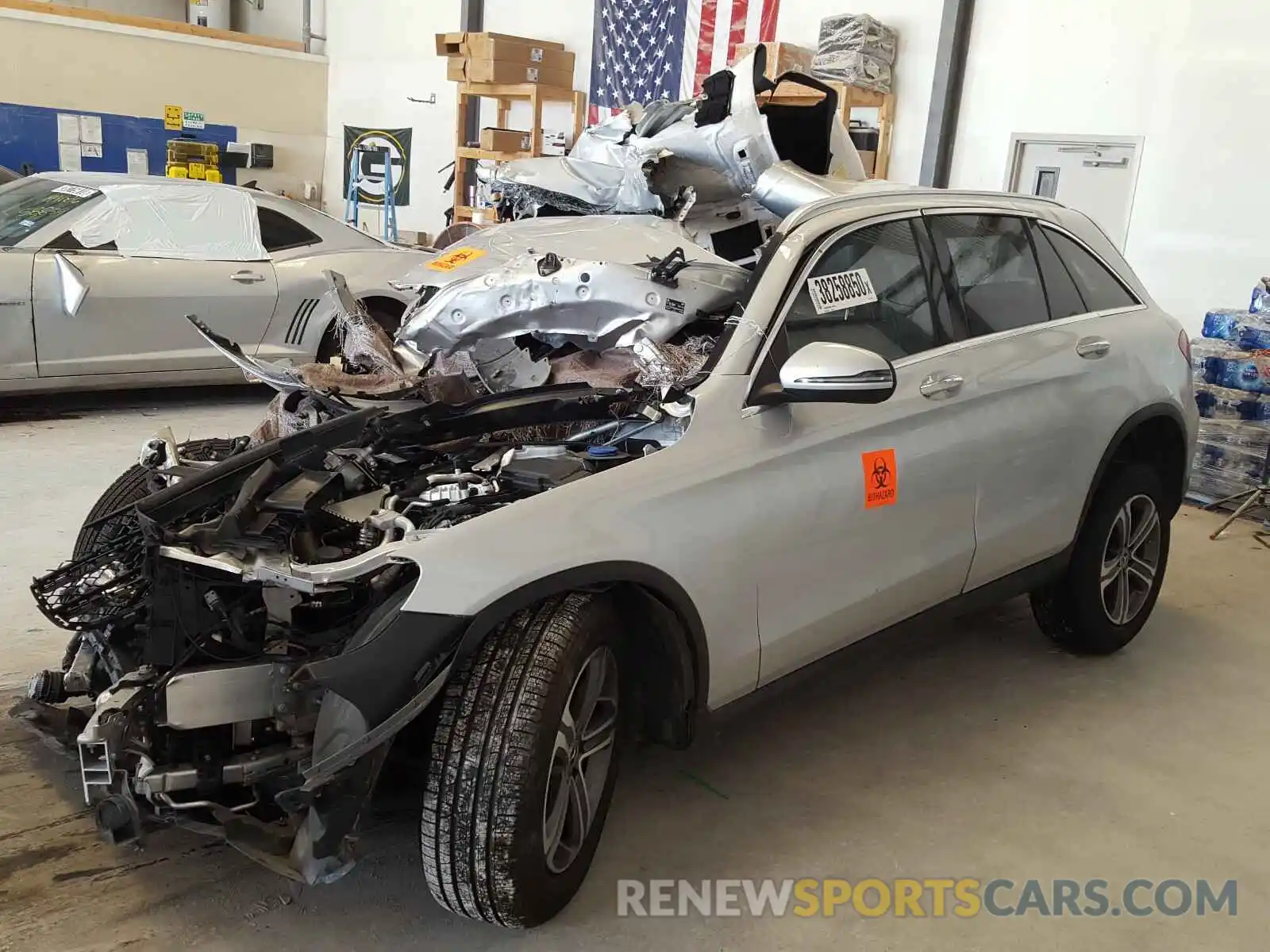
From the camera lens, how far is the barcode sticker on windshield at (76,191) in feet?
20.6

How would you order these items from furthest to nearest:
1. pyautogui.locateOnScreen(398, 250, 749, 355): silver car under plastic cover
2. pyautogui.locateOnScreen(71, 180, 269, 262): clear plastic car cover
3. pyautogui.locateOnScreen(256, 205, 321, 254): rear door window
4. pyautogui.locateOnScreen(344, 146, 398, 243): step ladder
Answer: pyautogui.locateOnScreen(344, 146, 398, 243): step ladder → pyautogui.locateOnScreen(256, 205, 321, 254): rear door window → pyautogui.locateOnScreen(71, 180, 269, 262): clear plastic car cover → pyautogui.locateOnScreen(398, 250, 749, 355): silver car under plastic cover

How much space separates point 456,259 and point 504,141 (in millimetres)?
6711

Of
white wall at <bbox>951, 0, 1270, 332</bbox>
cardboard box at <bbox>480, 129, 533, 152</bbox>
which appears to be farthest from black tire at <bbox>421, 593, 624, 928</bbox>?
cardboard box at <bbox>480, 129, 533, 152</bbox>

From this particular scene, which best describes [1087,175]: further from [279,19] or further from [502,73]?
[279,19]

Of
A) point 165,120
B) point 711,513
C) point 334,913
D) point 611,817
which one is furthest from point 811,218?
point 165,120

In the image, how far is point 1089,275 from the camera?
3.69m

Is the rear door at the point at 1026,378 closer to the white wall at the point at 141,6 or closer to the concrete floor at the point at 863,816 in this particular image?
the concrete floor at the point at 863,816

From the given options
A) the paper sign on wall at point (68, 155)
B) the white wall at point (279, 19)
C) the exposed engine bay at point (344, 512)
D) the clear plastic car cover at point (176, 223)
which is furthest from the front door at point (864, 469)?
the white wall at point (279, 19)

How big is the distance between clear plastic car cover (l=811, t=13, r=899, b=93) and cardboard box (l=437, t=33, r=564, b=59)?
301 cm

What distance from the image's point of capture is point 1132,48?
268 inches

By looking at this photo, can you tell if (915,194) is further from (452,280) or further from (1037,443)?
(452,280)

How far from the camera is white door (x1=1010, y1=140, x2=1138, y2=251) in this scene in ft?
22.9

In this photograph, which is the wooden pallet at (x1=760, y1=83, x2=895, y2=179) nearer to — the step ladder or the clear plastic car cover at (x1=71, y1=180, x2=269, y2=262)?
the clear plastic car cover at (x1=71, y1=180, x2=269, y2=262)

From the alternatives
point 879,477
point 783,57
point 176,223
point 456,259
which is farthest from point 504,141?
point 879,477
